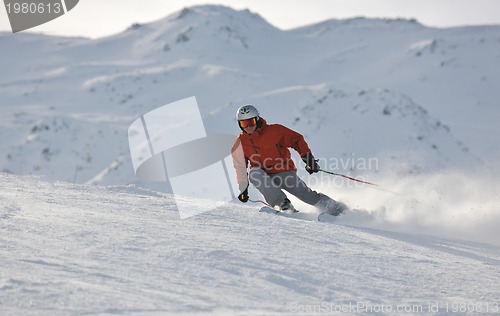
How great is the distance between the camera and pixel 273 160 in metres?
7.70

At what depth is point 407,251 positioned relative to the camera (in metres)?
5.41

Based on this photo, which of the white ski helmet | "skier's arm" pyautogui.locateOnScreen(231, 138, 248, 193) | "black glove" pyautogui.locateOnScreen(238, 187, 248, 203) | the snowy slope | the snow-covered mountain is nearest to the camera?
the snowy slope

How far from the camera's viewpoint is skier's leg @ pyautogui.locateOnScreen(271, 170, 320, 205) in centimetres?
767

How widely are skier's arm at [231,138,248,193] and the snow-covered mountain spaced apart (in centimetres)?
1199

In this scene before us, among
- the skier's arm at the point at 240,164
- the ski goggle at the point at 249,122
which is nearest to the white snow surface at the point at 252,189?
the skier's arm at the point at 240,164

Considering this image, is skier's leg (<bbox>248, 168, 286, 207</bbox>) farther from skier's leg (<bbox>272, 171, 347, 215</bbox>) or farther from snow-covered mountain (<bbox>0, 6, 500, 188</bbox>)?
snow-covered mountain (<bbox>0, 6, 500, 188</bbox>)

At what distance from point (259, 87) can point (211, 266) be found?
37.4 metres

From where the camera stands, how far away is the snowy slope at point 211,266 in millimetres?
3189

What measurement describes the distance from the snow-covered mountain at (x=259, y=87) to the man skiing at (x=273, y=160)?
12248mm

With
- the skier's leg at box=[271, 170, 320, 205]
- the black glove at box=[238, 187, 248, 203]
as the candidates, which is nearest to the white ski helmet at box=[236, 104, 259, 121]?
the skier's leg at box=[271, 170, 320, 205]

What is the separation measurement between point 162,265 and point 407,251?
2.65 metres

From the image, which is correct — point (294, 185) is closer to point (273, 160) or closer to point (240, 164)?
point (273, 160)

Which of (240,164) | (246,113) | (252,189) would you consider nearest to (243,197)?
(240,164)

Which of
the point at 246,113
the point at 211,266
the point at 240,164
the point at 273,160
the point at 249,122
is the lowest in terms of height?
the point at 211,266
